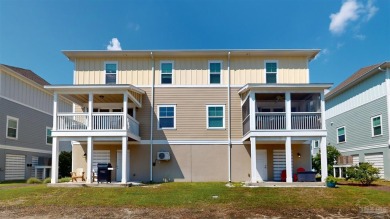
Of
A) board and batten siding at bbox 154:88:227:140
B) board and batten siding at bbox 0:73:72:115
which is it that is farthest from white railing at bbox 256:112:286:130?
board and batten siding at bbox 0:73:72:115

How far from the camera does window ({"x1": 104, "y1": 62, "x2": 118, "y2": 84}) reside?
1989 centimetres

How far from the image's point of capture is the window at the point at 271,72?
19.8m

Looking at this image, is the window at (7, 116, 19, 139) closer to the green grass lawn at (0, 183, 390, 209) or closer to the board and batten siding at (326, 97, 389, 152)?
the green grass lawn at (0, 183, 390, 209)

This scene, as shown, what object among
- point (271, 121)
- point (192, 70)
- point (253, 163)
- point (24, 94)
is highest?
point (192, 70)

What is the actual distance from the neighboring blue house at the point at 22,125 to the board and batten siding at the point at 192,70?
671cm

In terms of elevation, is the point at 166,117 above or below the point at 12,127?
above

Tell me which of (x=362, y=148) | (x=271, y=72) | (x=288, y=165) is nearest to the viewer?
(x=288, y=165)

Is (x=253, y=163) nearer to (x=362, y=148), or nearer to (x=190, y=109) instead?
(x=190, y=109)

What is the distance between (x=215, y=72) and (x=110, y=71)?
5.97 m

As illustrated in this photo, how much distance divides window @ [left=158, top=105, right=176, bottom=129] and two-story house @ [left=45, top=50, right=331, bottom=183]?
0.06 m

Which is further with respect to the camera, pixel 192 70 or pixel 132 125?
pixel 192 70

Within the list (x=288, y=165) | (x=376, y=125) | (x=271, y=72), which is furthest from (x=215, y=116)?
(x=376, y=125)

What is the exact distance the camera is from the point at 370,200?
500 inches

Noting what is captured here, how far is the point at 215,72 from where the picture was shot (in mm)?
19953
